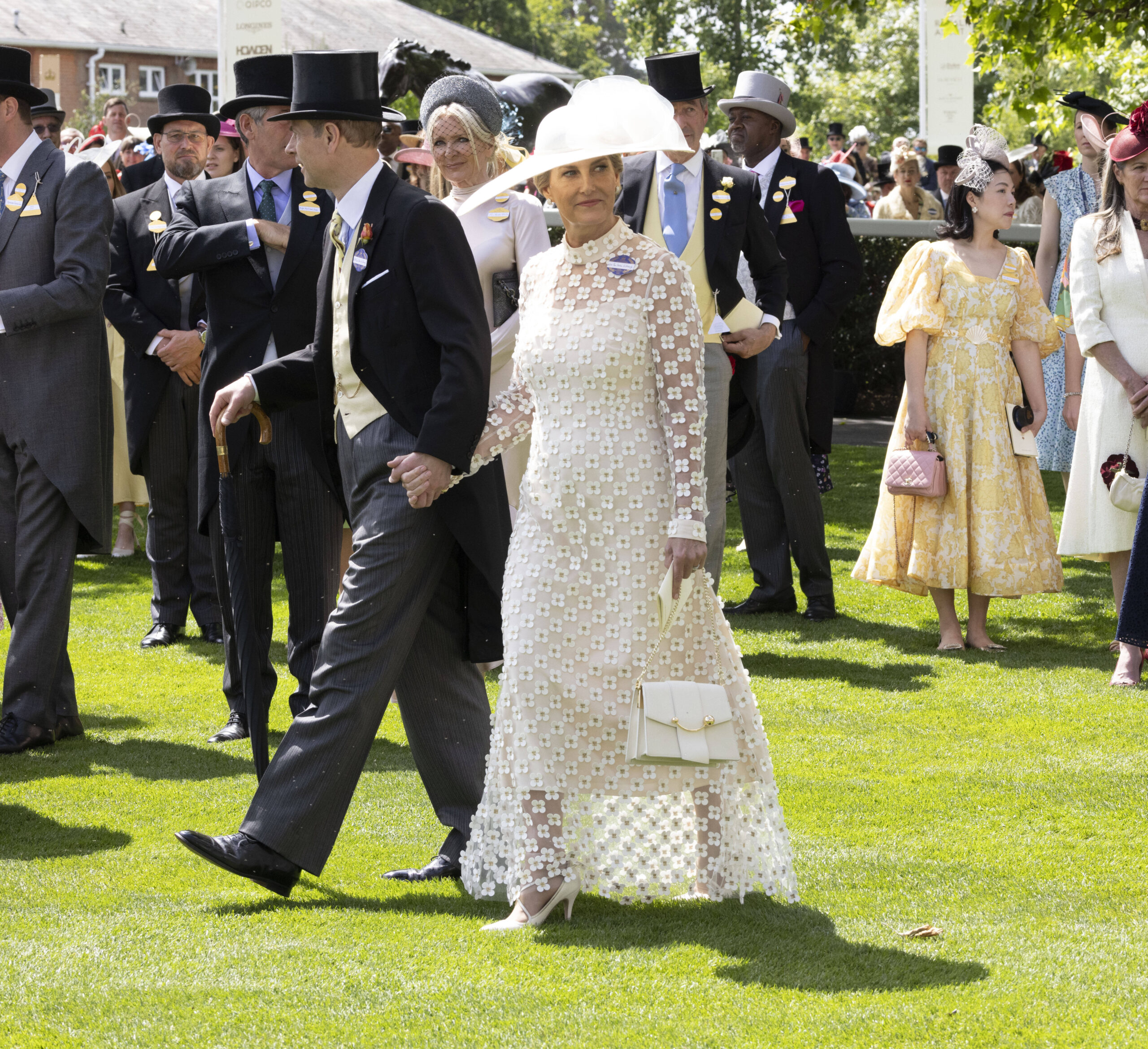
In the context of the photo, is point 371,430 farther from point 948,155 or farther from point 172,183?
point 948,155

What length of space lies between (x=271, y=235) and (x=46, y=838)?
7.42 feet

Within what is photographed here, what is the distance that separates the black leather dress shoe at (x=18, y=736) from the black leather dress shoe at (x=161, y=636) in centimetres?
207

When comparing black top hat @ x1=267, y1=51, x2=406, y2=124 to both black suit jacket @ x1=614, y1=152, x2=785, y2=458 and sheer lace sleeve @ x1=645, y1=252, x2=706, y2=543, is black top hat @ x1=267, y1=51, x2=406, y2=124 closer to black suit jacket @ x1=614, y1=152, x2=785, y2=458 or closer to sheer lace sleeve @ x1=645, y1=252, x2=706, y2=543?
sheer lace sleeve @ x1=645, y1=252, x2=706, y2=543

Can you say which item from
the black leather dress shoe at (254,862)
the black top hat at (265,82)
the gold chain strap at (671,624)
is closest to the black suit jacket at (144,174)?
the black top hat at (265,82)

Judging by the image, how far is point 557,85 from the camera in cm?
1535

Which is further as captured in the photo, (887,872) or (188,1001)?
(887,872)

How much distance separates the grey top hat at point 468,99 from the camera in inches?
262

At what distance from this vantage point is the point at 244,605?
5.60 m

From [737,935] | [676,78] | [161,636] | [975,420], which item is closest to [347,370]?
[737,935]

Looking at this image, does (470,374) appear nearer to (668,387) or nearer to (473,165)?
(668,387)

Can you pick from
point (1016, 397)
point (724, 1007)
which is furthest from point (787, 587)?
point (724, 1007)

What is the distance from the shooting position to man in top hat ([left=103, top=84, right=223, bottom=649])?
852cm

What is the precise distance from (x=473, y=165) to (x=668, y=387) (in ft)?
8.31

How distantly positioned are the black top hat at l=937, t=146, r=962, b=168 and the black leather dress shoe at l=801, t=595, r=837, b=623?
829cm
